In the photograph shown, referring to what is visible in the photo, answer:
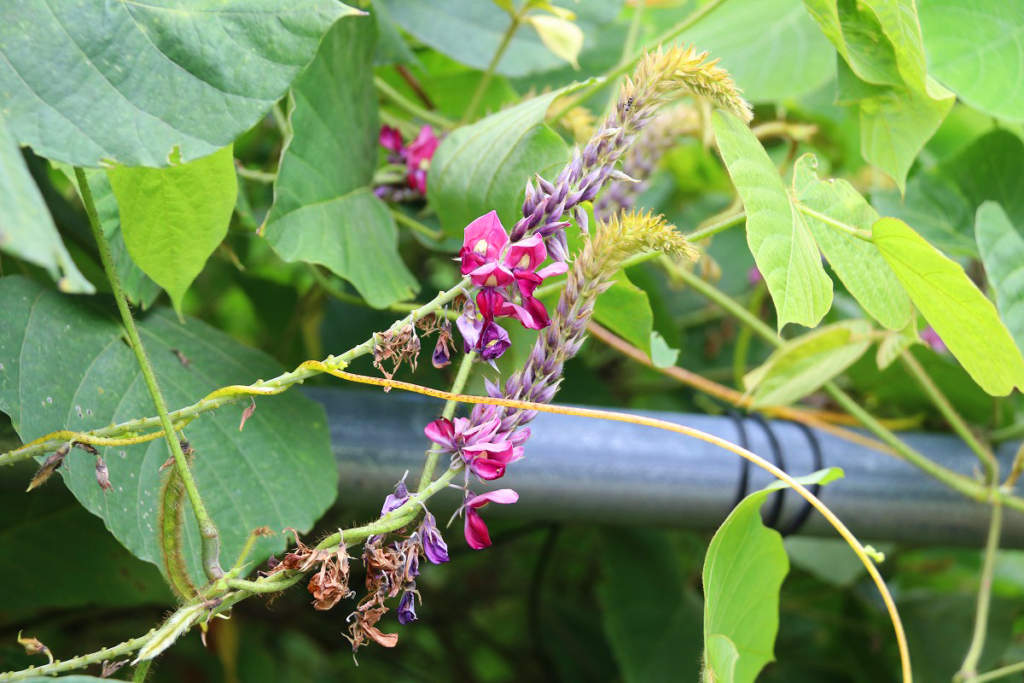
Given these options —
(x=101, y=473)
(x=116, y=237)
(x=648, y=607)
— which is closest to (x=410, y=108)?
(x=116, y=237)

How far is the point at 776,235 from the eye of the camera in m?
0.34

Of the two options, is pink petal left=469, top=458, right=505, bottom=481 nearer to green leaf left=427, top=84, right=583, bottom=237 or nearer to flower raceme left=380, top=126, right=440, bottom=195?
green leaf left=427, top=84, right=583, bottom=237

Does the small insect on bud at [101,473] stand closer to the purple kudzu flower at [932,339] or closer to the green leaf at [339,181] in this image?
the green leaf at [339,181]

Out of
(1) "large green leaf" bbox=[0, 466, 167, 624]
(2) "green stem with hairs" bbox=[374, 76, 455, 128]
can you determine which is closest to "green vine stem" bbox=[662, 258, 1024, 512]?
(2) "green stem with hairs" bbox=[374, 76, 455, 128]

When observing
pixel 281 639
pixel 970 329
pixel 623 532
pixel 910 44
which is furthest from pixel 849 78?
pixel 281 639

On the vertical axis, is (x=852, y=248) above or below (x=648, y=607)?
above

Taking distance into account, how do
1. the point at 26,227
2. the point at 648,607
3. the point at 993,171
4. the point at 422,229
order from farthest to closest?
the point at 648,607
the point at 993,171
the point at 422,229
the point at 26,227

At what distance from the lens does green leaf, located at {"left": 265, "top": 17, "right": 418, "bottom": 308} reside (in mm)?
434

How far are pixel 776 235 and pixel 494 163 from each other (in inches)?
6.7

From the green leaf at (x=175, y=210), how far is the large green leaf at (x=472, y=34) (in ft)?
1.02

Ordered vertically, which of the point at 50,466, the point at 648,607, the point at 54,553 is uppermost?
the point at 50,466

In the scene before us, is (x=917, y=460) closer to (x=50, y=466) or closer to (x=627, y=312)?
(x=627, y=312)

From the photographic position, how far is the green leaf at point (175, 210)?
0.36 m

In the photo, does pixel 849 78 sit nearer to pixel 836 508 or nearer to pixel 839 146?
pixel 836 508
